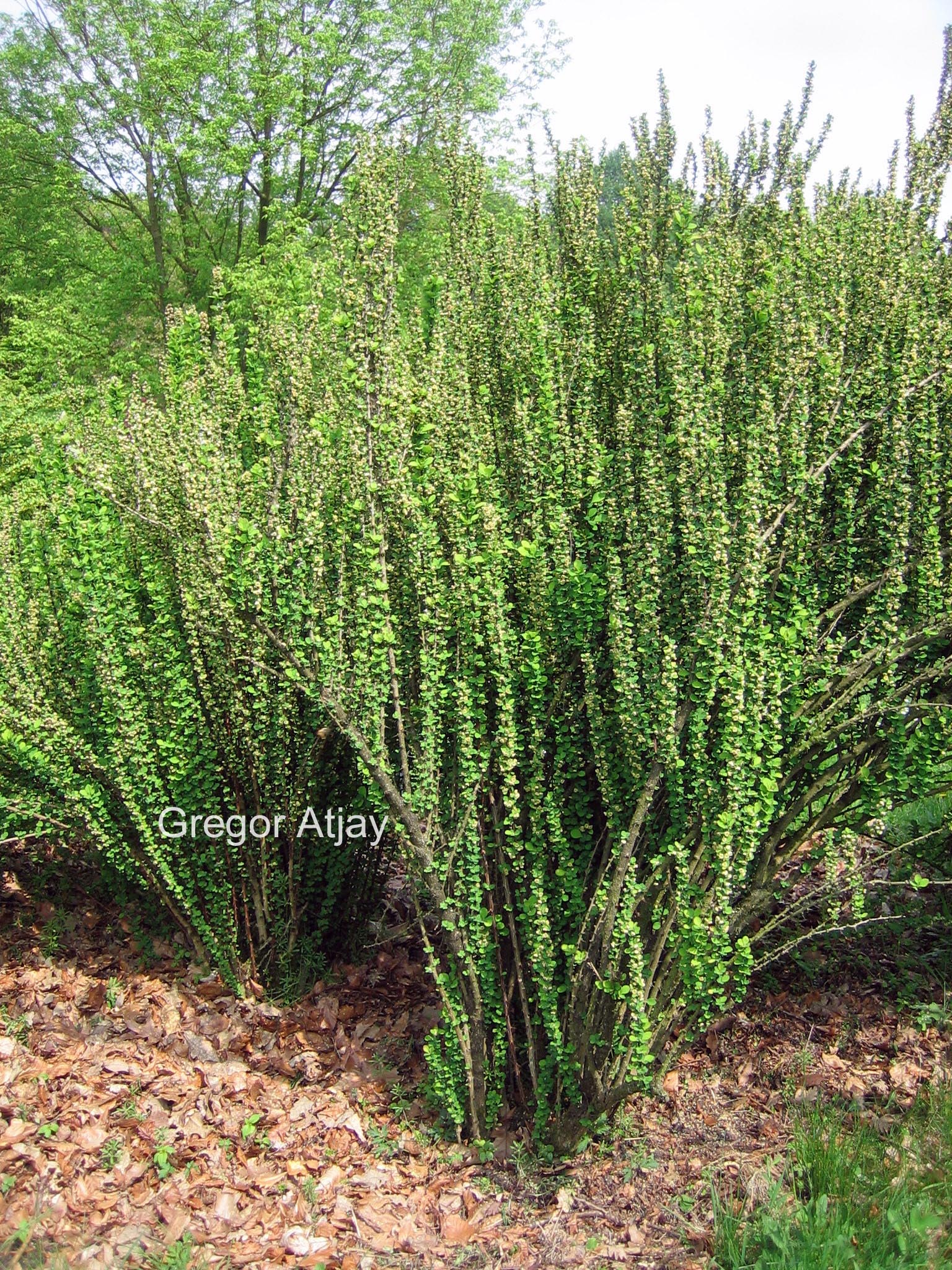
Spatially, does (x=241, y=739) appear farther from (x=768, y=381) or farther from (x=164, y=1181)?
(x=768, y=381)

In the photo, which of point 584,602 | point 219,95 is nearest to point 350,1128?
point 584,602

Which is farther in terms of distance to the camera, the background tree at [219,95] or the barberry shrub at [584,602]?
the background tree at [219,95]

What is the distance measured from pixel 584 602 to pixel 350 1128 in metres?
2.25

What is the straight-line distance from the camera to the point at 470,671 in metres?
Answer: 3.10

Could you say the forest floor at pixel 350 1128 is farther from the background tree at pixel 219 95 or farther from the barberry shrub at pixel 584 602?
the background tree at pixel 219 95

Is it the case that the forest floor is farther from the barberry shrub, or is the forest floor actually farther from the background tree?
the background tree

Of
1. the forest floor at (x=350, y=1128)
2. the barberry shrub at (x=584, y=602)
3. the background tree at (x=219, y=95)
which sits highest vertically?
the background tree at (x=219, y=95)

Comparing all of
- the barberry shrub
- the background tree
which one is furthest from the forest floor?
the background tree

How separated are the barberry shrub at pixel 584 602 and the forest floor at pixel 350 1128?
0.29 metres

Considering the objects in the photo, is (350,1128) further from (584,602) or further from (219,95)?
(219,95)

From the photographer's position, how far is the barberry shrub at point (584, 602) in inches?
116

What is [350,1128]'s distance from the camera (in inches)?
142

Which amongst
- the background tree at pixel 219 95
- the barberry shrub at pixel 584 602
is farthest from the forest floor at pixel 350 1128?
the background tree at pixel 219 95

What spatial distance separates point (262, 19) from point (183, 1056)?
17720mm
